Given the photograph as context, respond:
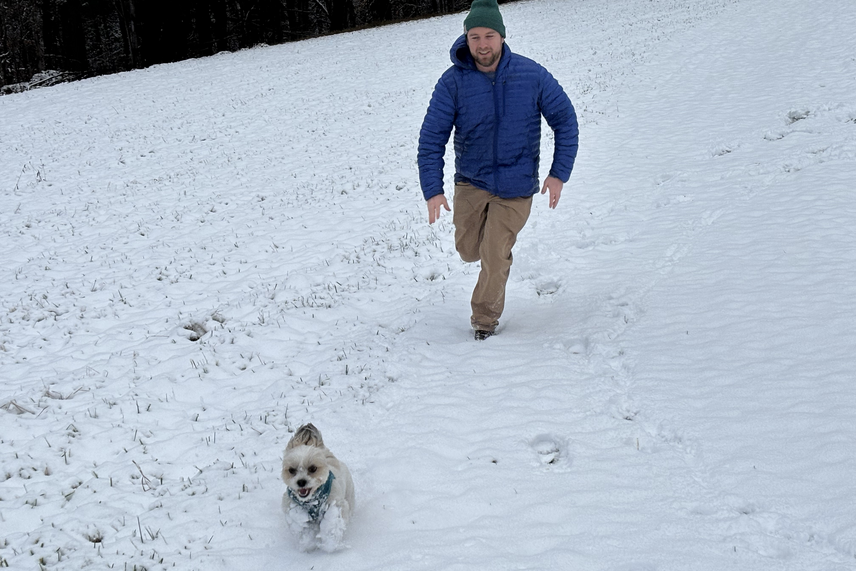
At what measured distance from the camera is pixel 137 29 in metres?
33.5

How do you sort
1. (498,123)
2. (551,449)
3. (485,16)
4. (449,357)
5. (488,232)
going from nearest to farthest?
(551,449), (485,16), (498,123), (488,232), (449,357)

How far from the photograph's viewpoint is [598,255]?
8617 mm

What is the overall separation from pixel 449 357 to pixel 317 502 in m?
2.92

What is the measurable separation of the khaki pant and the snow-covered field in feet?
1.92

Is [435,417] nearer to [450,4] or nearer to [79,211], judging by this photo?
[79,211]

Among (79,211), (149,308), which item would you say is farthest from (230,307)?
(79,211)

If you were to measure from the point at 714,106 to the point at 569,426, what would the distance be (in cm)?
1297

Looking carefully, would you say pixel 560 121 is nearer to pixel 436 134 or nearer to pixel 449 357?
pixel 436 134

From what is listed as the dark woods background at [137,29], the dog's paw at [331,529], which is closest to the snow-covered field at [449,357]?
the dog's paw at [331,529]

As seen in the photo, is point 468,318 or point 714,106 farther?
point 714,106

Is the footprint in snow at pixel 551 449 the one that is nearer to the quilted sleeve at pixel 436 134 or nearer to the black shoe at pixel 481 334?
the black shoe at pixel 481 334

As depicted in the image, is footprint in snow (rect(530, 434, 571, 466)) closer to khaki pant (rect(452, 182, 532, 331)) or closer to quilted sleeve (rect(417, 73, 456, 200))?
khaki pant (rect(452, 182, 532, 331))

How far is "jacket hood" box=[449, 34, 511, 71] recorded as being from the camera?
546cm

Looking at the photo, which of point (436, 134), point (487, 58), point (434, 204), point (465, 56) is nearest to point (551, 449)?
point (434, 204)
